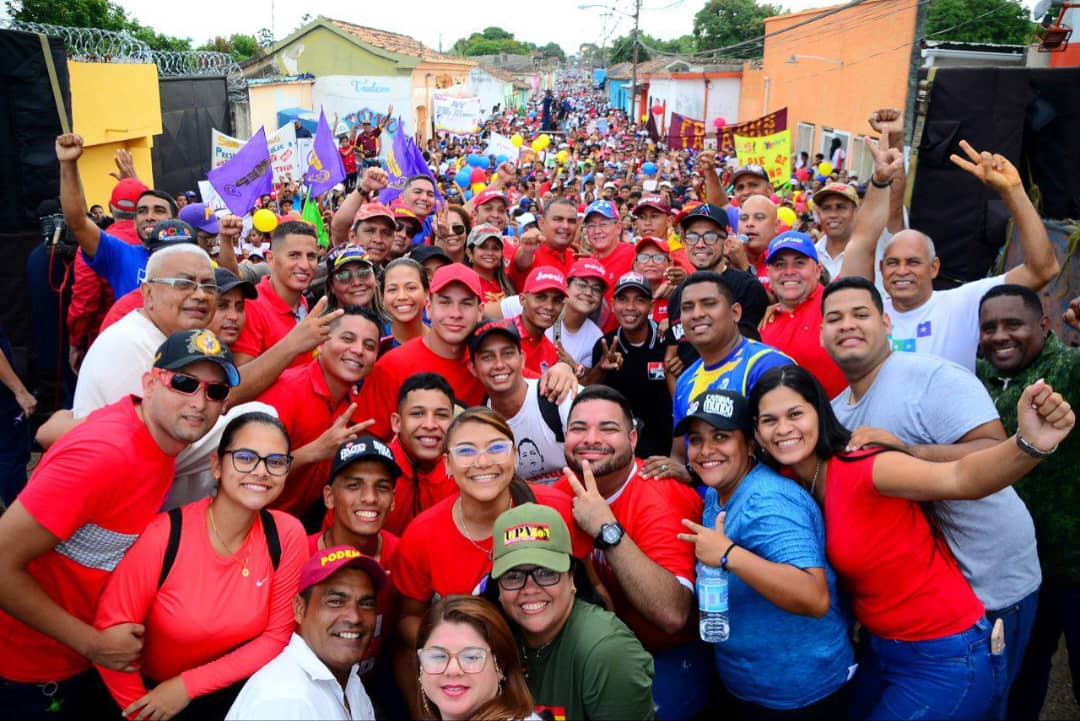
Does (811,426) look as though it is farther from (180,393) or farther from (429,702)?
(180,393)

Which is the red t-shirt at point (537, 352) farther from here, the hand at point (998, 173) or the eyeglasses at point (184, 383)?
the hand at point (998, 173)

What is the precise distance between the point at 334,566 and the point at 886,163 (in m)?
4.19

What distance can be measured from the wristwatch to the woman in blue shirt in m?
0.24

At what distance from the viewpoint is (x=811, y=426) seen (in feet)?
9.98

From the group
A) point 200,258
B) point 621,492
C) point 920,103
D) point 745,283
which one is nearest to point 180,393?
point 200,258

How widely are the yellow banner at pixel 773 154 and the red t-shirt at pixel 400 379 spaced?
1157cm

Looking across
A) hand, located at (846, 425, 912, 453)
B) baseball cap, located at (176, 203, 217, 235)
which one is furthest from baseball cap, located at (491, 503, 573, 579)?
baseball cap, located at (176, 203, 217, 235)

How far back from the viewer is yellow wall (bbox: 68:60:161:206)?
41.0ft

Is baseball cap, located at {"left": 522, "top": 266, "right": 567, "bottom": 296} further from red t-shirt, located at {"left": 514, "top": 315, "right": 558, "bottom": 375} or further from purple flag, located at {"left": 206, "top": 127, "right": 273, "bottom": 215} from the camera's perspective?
purple flag, located at {"left": 206, "top": 127, "right": 273, "bottom": 215}

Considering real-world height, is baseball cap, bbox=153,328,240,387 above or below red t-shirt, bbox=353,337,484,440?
above

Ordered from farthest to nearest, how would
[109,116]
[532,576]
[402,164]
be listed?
1. [109,116]
2. [402,164]
3. [532,576]

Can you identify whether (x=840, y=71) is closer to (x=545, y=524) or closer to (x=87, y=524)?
(x=545, y=524)

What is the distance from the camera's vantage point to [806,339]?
15.3 ft

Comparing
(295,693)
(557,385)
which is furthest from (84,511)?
(557,385)
